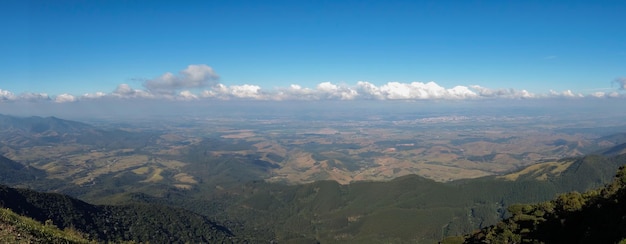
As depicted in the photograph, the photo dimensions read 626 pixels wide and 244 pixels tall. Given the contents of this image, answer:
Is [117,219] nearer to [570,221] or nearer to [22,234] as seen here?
[22,234]

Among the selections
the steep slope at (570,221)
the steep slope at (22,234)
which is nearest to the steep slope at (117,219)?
the steep slope at (22,234)

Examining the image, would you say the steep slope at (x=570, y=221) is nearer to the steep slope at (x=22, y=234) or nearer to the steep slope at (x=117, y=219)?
the steep slope at (x=22, y=234)

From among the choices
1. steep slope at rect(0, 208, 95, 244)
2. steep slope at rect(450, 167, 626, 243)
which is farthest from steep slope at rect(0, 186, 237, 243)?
steep slope at rect(450, 167, 626, 243)

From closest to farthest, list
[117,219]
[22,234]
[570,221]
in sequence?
[22,234] < [570,221] < [117,219]

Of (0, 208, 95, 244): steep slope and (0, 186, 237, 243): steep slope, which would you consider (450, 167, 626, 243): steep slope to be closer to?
(0, 208, 95, 244): steep slope

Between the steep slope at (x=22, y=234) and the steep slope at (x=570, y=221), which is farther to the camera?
the steep slope at (x=570, y=221)

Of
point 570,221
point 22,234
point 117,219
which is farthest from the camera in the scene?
point 117,219

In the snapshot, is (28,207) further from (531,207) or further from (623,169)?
(623,169)

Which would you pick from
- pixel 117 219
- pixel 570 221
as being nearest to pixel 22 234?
pixel 570 221
